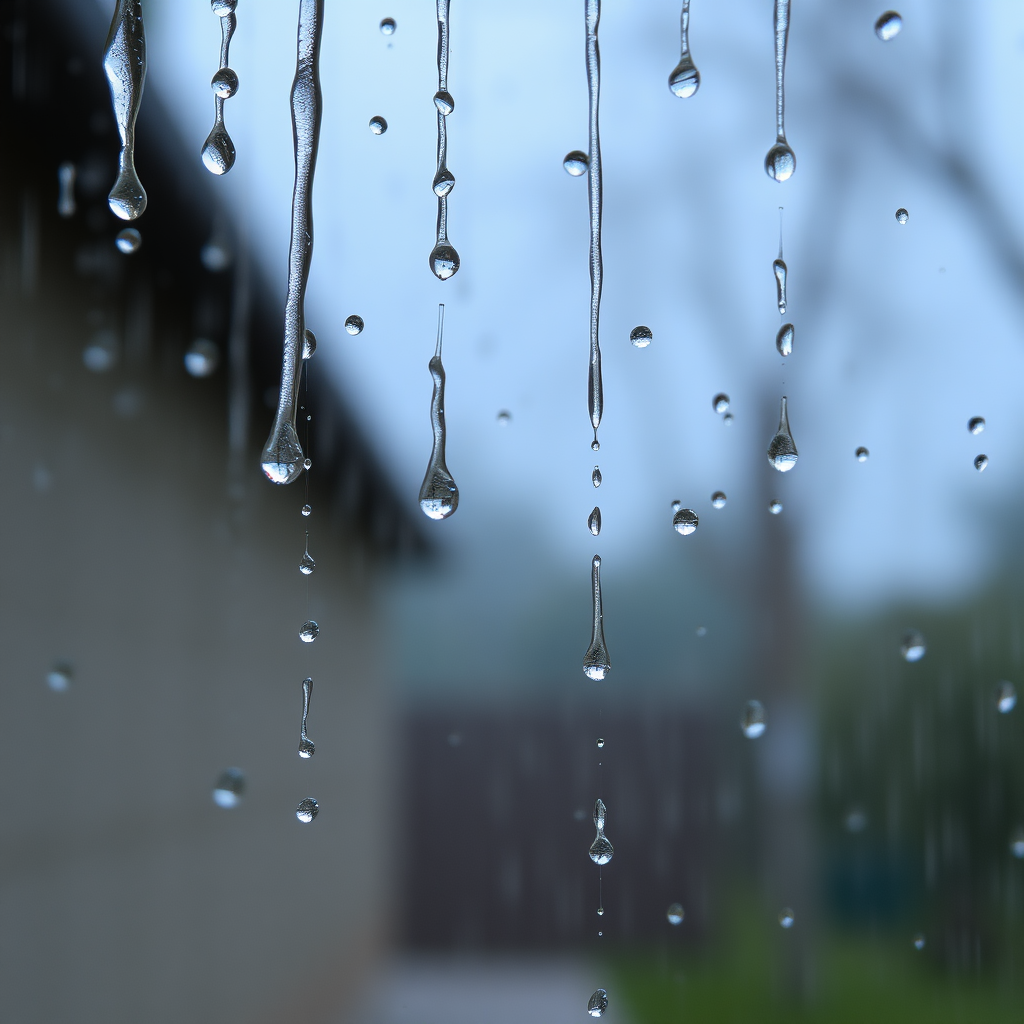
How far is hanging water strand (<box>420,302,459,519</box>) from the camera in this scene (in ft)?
2.08

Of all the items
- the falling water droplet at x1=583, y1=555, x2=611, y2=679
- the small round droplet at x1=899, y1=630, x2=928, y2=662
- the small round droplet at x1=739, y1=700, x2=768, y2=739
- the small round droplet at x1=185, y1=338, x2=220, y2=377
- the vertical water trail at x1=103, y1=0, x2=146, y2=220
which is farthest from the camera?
the small round droplet at x1=185, y1=338, x2=220, y2=377

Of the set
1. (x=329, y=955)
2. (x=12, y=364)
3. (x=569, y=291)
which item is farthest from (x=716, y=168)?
(x=329, y=955)

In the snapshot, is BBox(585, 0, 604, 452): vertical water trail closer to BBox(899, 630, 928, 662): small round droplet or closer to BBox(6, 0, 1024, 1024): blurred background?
BBox(6, 0, 1024, 1024): blurred background

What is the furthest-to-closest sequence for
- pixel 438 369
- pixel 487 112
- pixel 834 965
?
pixel 834 965 → pixel 487 112 → pixel 438 369

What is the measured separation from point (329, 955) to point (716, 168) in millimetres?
2942

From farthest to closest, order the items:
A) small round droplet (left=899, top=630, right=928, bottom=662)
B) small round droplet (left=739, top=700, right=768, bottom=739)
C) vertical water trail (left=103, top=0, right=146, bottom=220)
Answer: small round droplet (left=899, top=630, right=928, bottom=662)
small round droplet (left=739, top=700, right=768, bottom=739)
vertical water trail (left=103, top=0, right=146, bottom=220)

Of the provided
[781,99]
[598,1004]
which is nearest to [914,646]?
[598,1004]

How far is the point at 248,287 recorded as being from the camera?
1604 mm

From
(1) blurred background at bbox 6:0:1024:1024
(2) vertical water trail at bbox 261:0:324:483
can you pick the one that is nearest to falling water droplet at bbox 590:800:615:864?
(1) blurred background at bbox 6:0:1024:1024

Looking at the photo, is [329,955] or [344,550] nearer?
[329,955]

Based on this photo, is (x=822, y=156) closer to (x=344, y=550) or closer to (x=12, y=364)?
(x=12, y=364)

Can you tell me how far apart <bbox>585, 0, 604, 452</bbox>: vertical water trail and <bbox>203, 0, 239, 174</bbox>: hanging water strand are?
259 millimetres

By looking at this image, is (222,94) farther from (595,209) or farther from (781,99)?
(781,99)

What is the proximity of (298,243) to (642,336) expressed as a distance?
11.8 inches
